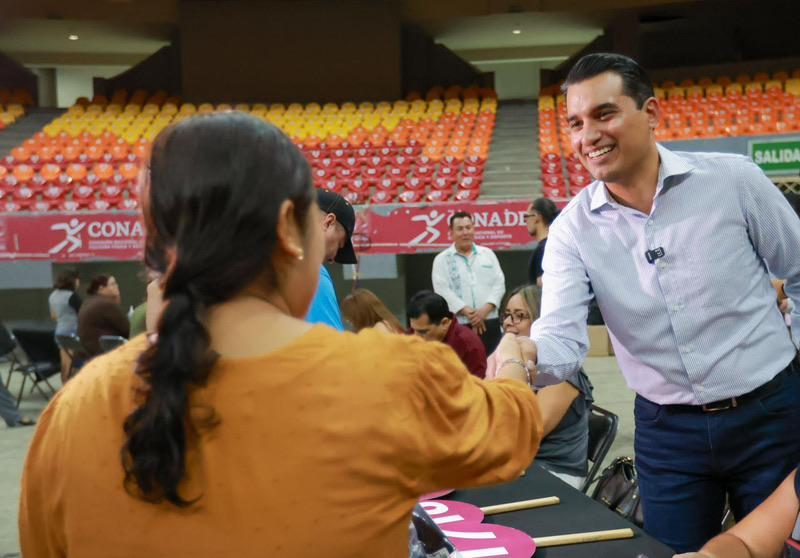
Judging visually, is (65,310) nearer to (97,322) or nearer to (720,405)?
(97,322)

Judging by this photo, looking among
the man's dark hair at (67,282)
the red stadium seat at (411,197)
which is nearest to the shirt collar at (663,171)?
the man's dark hair at (67,282)

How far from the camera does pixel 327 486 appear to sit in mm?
903

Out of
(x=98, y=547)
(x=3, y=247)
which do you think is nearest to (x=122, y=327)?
(x=3, y=247)

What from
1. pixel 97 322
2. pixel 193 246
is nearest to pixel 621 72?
pixel 193 246

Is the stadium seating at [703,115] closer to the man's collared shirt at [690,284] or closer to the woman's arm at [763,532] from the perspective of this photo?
the man's collared shirt at [690,284]

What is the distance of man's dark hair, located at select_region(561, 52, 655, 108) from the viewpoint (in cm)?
208

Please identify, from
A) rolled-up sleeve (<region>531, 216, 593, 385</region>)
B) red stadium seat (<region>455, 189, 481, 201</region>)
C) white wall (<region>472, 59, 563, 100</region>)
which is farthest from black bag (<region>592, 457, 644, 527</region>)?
white wall (<region>472, 59, 563, 100</region>)

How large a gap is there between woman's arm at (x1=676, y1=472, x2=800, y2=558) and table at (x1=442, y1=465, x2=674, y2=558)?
171 millimetres

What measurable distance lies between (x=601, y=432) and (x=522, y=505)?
178cm

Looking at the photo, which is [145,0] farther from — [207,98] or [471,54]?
[471,54]

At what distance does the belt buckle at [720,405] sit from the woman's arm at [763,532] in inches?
18.2

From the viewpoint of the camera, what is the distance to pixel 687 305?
2109 mm

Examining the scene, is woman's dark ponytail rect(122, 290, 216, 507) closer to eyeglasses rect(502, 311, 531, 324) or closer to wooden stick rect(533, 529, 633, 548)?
wooden stick rect(533, 529, 633, 548)

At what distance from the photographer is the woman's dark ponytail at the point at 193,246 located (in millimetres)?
875
